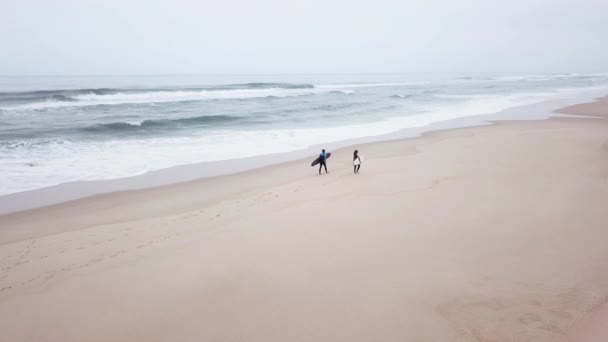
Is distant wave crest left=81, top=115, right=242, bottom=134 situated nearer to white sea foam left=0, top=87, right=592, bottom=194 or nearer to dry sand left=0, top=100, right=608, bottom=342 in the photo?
white sea foam left=0, top=87, right=592, bottom=194

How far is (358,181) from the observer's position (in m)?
10.4

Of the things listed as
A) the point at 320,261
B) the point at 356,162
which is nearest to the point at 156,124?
the point at 356,162

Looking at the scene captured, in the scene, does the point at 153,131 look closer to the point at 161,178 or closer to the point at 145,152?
the point at 145,152

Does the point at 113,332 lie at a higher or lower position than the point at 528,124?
lower

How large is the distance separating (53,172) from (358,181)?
10.1m

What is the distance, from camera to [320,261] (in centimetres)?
586

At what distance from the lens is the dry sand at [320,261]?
447 cm

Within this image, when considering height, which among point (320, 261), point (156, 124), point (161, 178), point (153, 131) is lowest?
point (320, 261)

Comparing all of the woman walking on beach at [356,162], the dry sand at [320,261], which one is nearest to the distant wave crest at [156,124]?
the dry sand at [320,261]

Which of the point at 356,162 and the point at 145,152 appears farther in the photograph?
the point at 145,152

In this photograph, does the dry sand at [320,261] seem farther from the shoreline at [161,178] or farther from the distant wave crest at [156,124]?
the distant wave crest at [156,124]

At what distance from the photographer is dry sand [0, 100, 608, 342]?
447 cm

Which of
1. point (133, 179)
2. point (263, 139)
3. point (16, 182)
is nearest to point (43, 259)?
point (133, 179)

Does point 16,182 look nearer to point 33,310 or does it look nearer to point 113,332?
point 33,310
